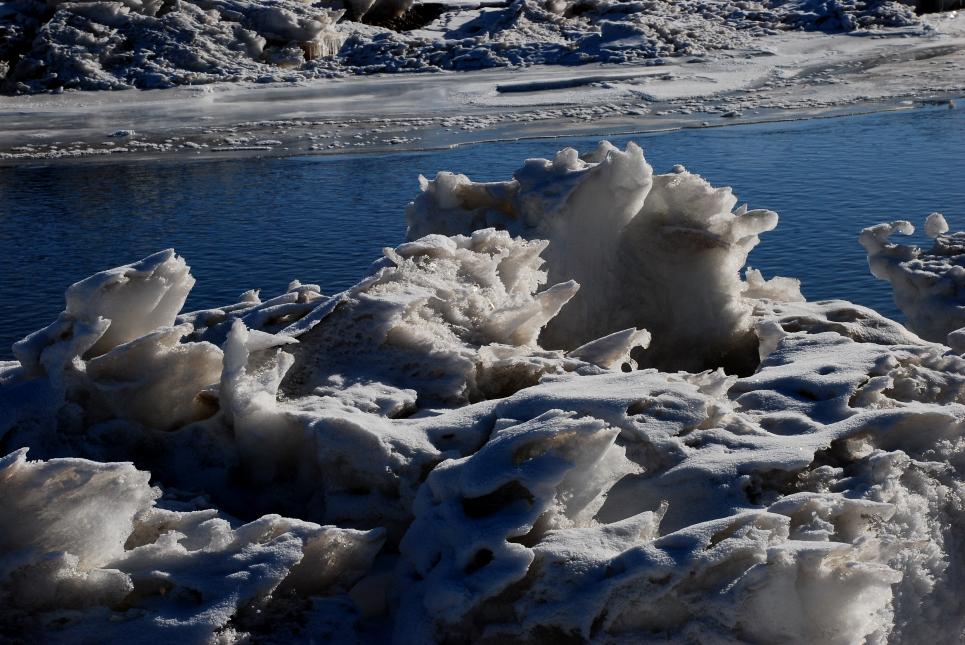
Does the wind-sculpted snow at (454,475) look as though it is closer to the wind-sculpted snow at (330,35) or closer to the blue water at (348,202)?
the blue water at (348,202)

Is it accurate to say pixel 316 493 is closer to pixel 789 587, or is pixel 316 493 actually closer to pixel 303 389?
pixel 303 389

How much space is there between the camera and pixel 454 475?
9.96ft

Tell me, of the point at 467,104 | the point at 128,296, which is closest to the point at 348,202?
the point at 467,104

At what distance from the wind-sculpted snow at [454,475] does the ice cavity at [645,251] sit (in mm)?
452

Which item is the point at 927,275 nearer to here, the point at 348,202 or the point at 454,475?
the point at 454,475

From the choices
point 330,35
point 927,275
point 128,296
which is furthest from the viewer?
point 330,35

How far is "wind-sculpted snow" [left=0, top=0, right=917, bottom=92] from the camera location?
1656 cm

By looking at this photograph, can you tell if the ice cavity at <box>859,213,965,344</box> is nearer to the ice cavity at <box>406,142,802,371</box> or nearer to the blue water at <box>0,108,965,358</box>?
the blue water at <box>0,108,965,358</box>

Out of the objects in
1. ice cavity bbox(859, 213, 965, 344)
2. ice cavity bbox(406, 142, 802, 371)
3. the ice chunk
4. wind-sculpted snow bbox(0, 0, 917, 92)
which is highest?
the ice chunk

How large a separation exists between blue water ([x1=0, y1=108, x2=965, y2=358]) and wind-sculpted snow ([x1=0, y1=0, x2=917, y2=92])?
462 centimetres

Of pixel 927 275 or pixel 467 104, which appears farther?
pixel 467 104

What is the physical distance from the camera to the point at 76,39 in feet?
54.6

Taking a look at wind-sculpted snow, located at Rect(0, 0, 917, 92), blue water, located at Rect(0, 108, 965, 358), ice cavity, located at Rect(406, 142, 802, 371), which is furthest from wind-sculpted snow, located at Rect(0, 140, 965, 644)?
wind-sculpted snow, located at Rect(0, 0, 917, 92)

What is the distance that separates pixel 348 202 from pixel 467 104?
15.6ft
